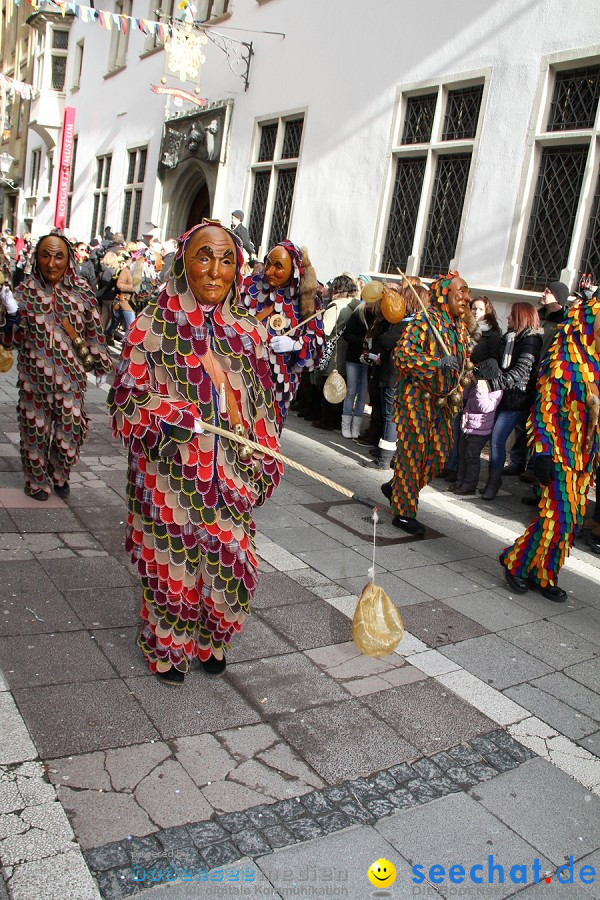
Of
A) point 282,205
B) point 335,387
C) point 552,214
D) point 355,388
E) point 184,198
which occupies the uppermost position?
point 184,198

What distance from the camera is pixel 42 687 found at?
3.23m

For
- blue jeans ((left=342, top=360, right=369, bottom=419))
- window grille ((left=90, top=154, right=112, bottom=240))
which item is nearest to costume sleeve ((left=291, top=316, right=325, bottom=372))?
blue jeans ((left=342, top=360, right=369, bottom=419))

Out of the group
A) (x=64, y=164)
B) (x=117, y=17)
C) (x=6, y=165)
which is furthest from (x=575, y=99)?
(x=6, y=165)

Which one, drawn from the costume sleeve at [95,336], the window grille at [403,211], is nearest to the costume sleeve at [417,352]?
the costume sleeve at [95,336]

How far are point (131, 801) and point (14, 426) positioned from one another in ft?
19.0

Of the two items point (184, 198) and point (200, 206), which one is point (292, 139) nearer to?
point (200, 206)

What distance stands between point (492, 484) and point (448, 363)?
225 cm

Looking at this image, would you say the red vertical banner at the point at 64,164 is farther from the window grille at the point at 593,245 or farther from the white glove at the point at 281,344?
the white glove at the point at 281,344

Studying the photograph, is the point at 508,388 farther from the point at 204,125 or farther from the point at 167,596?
the point at 204,125

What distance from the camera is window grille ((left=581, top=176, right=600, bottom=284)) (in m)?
8.34

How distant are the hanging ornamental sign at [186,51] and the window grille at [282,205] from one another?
302 cm

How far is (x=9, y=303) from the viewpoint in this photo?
17.6ft

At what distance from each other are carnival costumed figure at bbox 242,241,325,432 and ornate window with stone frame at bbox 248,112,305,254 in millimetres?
8033

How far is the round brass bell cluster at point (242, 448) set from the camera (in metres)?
3.07
